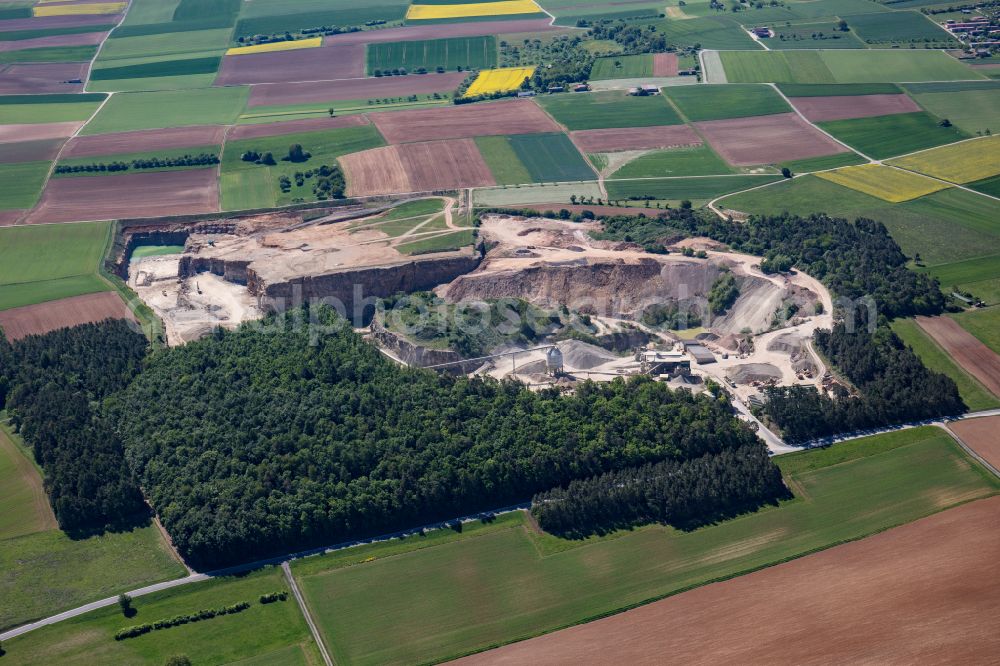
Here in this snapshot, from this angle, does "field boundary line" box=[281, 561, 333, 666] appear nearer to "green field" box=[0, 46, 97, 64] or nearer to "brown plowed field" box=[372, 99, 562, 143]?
"brown plowed field" box=[372, 99, 562, 143]

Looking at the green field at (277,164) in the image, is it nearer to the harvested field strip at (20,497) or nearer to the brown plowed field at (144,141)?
the brown plowed field at (144,141)

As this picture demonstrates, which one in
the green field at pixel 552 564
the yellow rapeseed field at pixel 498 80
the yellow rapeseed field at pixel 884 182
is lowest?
the green field at pixel 552 564

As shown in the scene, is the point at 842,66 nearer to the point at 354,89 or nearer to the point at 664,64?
the point at 664,64

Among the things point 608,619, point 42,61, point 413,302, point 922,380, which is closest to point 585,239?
point 413,302

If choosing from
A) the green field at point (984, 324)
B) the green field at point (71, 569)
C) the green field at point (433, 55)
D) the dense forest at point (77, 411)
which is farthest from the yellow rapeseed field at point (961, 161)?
the green field at point (71, 569)

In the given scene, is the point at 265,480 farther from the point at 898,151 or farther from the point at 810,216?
the point at 898,151
